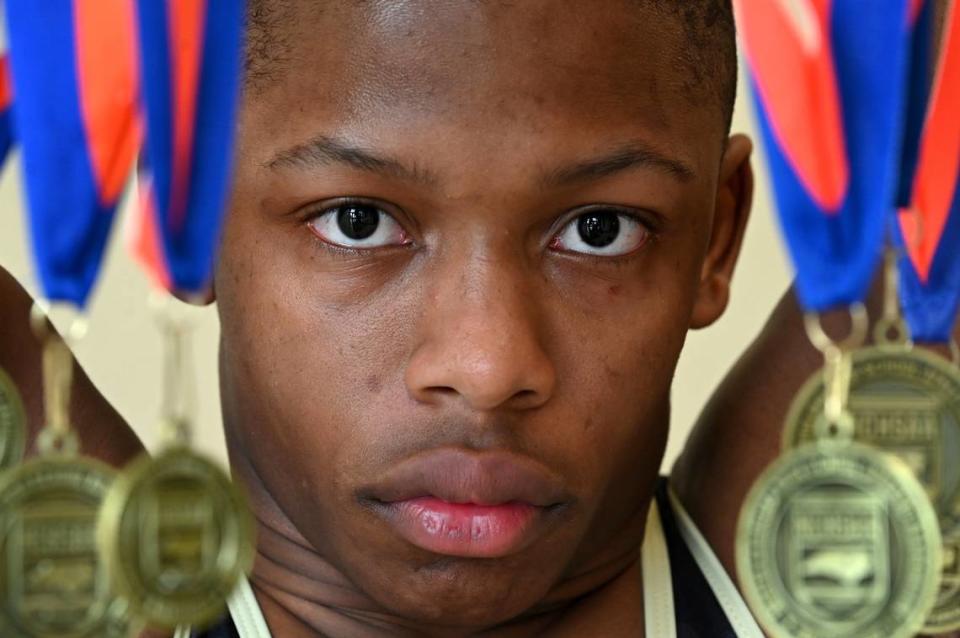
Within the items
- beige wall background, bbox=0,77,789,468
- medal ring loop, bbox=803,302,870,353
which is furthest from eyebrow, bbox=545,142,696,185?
beige wall background, bbox=0,77,789,468

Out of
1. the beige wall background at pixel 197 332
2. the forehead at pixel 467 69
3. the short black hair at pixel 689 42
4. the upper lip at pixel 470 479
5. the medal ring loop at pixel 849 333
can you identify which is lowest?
the upper lip at pixel 470 479

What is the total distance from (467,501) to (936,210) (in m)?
0.32

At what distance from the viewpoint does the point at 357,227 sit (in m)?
1.15

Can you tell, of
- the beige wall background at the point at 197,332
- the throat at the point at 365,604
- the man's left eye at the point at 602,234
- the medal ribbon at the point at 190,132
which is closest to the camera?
the medal ribbon at the point at 190,132

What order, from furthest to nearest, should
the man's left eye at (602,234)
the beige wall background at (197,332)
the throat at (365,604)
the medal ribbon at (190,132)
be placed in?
the beige wall background at (197,332), the throat at (365,604), the man's left eye at (602,234), the medal ribbon at (190,132)

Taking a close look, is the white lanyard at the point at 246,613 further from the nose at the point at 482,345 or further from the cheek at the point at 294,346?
the nose at the point at 482,345

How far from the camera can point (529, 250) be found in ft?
3.69

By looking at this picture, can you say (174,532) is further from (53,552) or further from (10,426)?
(10,426)

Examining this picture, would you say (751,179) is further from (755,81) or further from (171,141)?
(171,141)

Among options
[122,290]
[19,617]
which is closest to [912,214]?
[19,617]

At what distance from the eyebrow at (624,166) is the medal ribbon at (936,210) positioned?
0.46 feet

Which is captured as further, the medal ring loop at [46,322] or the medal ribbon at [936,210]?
the medal ribbon at [936,210]

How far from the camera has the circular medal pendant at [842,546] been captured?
103 centimetres

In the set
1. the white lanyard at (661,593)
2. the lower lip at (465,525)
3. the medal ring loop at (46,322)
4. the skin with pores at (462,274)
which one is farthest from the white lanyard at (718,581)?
the medal ring loop at (46,322)
